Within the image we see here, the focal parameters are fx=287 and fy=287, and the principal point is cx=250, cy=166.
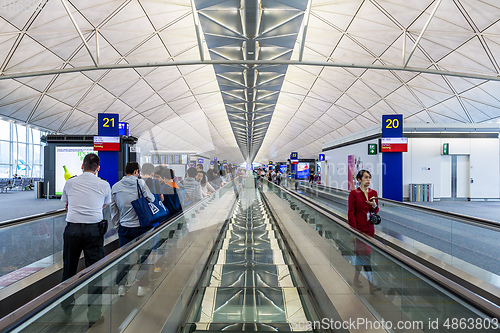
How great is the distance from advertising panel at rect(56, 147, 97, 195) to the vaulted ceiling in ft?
20.4

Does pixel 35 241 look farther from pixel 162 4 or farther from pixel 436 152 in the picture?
pixel 436 152

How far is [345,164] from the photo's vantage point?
2888cm

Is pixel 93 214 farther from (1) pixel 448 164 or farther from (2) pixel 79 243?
(1) pixel 448 164

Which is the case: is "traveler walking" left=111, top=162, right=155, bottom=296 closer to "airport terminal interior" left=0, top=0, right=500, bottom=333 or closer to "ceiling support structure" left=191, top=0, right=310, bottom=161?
"airport terminal interior" left=0, top=0, right=500, bottom=333

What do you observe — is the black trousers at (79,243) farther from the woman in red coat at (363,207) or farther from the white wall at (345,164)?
the white wall at (345,164)

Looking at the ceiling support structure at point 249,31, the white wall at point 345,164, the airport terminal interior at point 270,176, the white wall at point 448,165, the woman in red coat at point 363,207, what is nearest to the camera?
the airport terminal interior at point 270,176

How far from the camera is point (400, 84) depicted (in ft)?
87.8

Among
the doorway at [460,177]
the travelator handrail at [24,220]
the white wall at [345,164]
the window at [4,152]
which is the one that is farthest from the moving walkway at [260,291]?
the window at [4,152]

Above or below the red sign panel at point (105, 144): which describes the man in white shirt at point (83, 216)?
below

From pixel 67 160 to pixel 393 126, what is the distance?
21713mm

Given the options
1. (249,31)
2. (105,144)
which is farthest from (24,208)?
(249,31)

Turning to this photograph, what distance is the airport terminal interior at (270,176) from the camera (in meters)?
3.53

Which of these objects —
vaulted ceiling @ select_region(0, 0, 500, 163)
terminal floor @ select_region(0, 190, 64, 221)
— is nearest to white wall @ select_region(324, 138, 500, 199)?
vaulted ceiling @ select_region(0, 0, 500, 163)

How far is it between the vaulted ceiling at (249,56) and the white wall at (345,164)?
6.59 m
